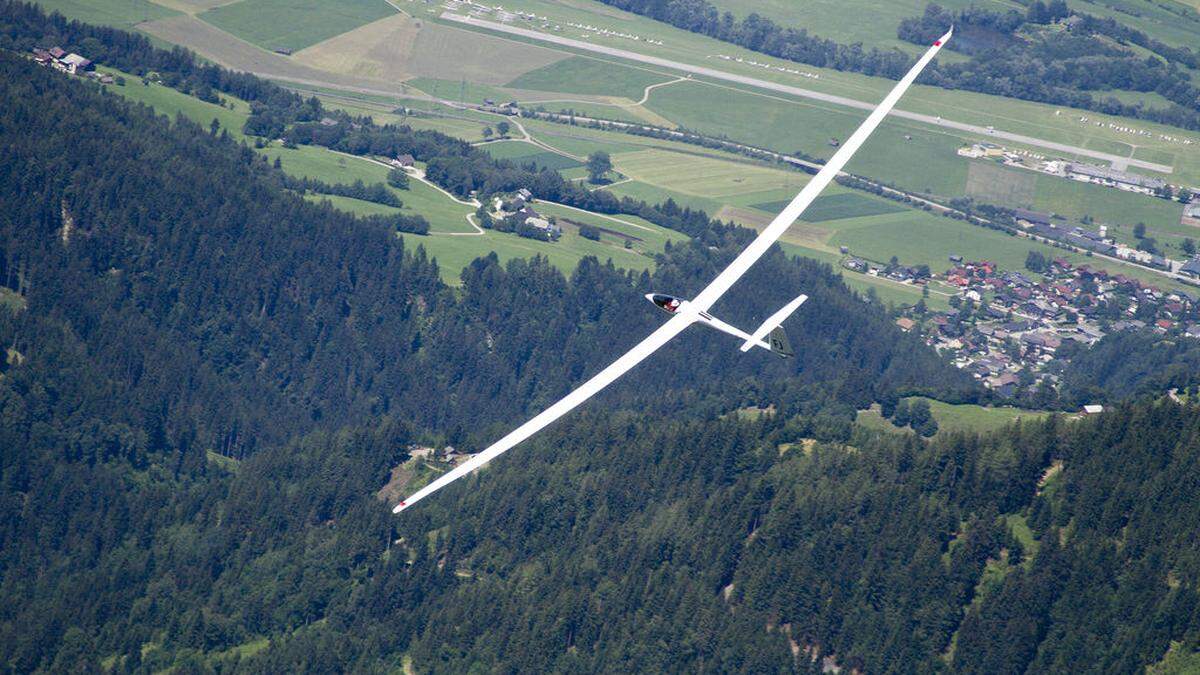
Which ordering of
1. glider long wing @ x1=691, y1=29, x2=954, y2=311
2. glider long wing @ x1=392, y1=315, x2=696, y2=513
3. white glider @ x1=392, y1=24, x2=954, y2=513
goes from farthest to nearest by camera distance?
glider long wing @ x1=691, y1=29, x2=954, y2=311
white glider @ x1=392, y1=24, x2=954, y2=513
glider long wing @ x1=392, y1=315, x2=696, y2=513

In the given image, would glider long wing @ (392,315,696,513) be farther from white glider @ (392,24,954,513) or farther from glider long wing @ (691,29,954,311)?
glider long wing @ (691,29,954,311)

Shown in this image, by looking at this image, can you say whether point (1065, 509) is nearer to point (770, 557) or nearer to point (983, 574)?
point (983, 574)

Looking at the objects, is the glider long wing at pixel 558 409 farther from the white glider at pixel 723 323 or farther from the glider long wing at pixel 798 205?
the glider long wing at pixel 798 205

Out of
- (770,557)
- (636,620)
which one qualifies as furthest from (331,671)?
(770,557)

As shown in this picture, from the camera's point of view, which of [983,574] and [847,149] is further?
[983,574]

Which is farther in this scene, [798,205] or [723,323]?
[798,205]

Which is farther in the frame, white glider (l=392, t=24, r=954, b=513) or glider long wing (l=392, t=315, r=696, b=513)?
white glider (l=392, t=24, r=954, b=513)

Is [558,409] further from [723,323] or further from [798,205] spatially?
[798,205]

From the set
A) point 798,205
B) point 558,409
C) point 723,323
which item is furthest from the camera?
point 798,205

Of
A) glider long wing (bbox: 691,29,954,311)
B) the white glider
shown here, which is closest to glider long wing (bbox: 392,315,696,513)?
the white glider

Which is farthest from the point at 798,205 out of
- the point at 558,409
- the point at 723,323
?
the point at 558,409

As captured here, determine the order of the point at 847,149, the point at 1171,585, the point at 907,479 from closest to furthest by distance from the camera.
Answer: the point at 847,149, the point at 1171,585, the point at 907,479
